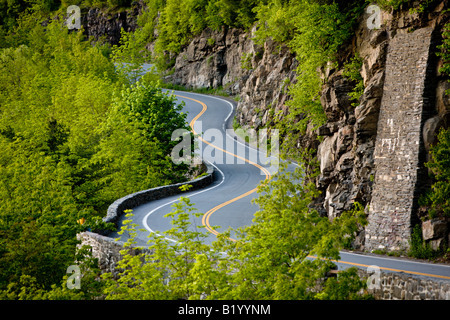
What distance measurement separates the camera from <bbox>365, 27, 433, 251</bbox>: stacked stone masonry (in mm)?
16578

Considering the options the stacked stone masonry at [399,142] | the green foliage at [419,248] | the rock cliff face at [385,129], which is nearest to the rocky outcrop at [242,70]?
the rock cliff face at [385,129]

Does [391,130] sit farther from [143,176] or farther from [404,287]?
[143,176]

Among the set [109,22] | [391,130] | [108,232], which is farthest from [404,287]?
[109,22]

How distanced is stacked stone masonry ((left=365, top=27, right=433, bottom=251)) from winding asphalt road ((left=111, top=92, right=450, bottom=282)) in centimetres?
132

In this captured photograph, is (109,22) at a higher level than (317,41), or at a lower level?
higher

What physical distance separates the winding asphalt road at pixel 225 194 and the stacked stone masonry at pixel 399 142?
1.32 m

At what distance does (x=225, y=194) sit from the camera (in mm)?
28094

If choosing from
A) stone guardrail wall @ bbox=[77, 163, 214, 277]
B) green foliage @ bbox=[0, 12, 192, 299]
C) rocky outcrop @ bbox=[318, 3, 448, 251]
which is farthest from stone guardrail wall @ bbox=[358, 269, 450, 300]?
green foliage @ bbox=[0, 12, 192, 299]

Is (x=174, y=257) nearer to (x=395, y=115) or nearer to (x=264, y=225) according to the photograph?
(x=264, y=225)

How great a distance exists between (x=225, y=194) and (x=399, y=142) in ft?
41.3

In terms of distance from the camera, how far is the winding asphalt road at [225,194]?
48.6 ft

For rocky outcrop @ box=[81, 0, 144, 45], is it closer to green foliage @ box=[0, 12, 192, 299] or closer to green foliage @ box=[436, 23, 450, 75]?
green foliage @ box=[0, 12, 192, 299]

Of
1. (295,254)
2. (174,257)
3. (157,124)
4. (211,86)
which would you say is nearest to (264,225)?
(295,254)

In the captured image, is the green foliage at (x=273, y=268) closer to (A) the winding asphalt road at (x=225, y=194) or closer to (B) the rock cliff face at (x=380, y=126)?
(A) the winding asphalt road at (x=225, y=194)
